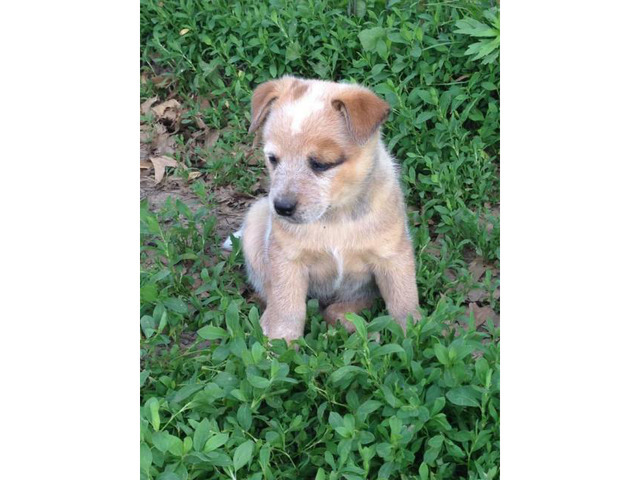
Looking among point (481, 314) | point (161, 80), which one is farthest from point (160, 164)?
point (481, 314)

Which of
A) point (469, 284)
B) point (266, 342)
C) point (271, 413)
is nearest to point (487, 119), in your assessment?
point (469, 284)

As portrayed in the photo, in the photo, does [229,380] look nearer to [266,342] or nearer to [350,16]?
[266,342]

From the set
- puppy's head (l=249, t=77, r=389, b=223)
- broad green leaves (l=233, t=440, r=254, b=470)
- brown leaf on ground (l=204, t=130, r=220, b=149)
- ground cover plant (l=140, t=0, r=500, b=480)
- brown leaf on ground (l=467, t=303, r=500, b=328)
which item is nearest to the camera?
broad green leaves (l=233, t=440, r=254, b=470)

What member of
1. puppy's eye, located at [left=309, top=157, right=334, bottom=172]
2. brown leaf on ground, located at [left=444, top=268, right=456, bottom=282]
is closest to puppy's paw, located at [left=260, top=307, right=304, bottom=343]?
puppy's eye, located at [left=309, top=157, right=334, bottom=172]

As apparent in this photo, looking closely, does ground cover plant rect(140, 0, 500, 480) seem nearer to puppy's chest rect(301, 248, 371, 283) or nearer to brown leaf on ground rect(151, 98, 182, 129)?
brown leaf on ground rect(151, 98, 182, 129)

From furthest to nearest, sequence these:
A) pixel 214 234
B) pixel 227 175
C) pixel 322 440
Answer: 1. pixel 227 175
2. pixel 214 234
3. pixel 322 440

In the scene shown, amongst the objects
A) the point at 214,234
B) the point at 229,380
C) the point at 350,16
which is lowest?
the point at 214,234

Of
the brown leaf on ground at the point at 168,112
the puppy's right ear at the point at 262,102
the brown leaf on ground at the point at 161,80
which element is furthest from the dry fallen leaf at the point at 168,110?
the puppy's right ear at the point at 262,102
